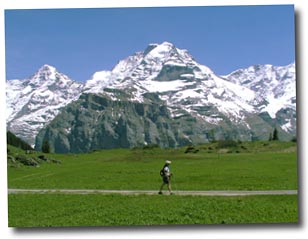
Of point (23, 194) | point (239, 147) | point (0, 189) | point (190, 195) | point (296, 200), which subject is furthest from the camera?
point (239, 147)

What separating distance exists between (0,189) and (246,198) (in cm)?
1227

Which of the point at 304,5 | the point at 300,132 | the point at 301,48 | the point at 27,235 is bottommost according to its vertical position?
the point at 27,235

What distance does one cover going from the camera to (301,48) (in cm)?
2512

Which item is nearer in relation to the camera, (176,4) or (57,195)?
(176,4)

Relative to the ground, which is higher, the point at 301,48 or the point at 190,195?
the point at 301,48

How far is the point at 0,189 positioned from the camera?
938 inches

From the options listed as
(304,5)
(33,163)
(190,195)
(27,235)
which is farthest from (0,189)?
(33,163)

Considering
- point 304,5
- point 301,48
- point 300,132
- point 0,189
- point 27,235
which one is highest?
point 304,5

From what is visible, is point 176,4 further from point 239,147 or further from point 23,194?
point 239,147

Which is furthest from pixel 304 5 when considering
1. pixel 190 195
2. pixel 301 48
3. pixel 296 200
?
pixel 190 195

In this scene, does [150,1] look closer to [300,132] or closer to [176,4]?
[176,4]

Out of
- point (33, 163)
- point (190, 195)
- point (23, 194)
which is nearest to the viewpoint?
point (190, 195)

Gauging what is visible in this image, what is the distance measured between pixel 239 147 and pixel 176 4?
9467 centimetres

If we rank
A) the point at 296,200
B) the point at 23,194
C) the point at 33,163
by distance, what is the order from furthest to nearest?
the point at 33,163, the point at 23,194, the point at 296,200
